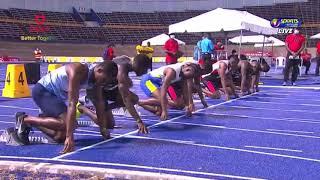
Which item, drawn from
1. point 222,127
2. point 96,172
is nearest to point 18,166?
point 96,172

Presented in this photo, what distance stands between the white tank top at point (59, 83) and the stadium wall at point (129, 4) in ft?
151

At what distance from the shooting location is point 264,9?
163ft

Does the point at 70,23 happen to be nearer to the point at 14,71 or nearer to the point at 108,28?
the point at 108,28

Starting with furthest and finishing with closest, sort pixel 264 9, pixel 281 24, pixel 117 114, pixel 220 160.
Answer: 1. pixel 264 9
2. pixel 281 24
3. pixel 117 114
4. pixel 220 160

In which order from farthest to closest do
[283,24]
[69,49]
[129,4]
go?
[129,4] < [69,49] < [283,24]

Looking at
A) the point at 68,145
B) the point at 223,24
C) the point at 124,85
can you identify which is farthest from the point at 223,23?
the point at 68,145

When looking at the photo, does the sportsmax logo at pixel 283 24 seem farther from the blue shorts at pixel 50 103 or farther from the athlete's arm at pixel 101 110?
the blue shorts at pixel 50 103

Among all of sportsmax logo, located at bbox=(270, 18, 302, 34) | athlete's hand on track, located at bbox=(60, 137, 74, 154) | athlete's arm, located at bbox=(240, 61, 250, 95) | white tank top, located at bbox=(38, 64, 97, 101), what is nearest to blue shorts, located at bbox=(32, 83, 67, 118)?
white tank top, located at bbox=(38, 64, 97, 101)

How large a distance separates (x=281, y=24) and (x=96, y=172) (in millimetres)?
17717

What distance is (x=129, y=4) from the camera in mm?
55438

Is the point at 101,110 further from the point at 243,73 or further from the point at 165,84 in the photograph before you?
the point at 243,73

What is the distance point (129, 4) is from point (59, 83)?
5041 cm

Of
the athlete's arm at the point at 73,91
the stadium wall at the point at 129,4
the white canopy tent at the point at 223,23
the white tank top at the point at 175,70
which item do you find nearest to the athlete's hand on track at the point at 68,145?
the athlete's arm at the point at 73,91

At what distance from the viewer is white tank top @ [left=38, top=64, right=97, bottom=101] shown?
5820mm
